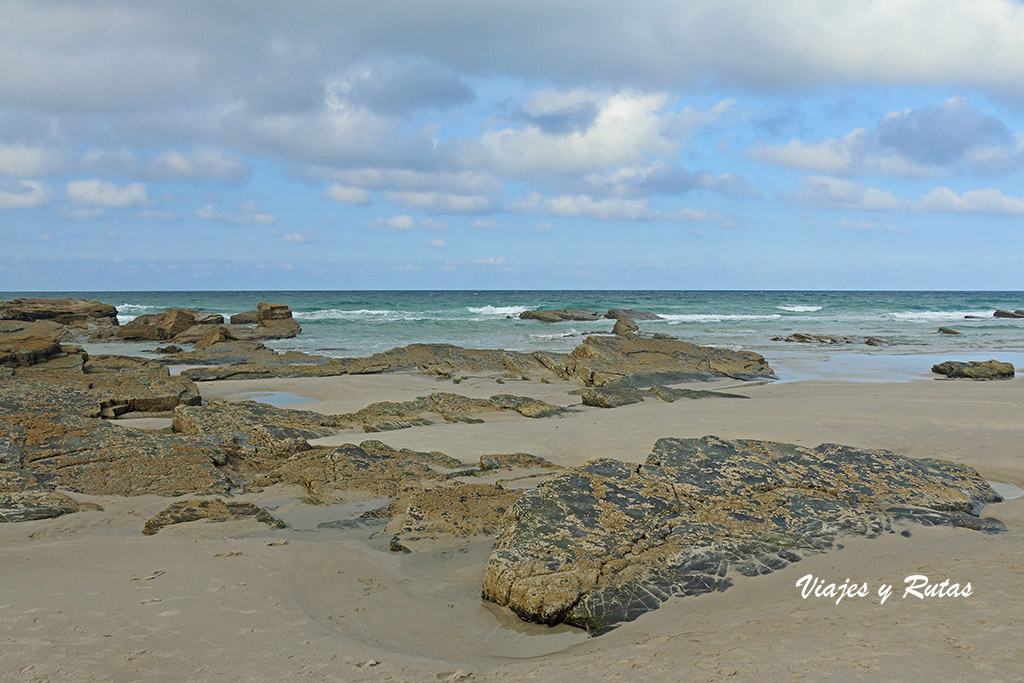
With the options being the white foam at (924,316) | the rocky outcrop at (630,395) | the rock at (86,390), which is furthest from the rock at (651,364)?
the white foam at (924,316)

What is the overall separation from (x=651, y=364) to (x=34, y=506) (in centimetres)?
1187

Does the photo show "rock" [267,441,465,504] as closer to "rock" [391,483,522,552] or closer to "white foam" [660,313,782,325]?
"rock" [391,483,522,552]

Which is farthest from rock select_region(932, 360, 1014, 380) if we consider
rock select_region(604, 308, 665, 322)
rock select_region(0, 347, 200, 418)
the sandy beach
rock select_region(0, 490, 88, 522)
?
rock select_region(604, 308, 665, 322)

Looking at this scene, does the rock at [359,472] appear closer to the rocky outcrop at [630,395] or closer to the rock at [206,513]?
the rock at [206,513]

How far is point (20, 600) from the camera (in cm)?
328

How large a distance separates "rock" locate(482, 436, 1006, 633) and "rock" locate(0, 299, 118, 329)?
3340 cm

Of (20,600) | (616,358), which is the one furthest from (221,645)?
(616,358)

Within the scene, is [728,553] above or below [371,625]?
above

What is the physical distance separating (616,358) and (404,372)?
16.7 ft

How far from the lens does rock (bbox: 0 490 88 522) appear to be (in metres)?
4.43

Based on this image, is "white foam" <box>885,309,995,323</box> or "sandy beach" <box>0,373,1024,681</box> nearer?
"sandy beach" <box>0,373,1024,681</box>

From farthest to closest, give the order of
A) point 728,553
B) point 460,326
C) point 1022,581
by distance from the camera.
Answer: point 460,326 → point 728,553 → point 1022,581

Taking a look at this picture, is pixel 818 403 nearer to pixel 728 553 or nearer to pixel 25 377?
pixel 728 553

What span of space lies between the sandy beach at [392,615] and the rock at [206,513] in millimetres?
93
